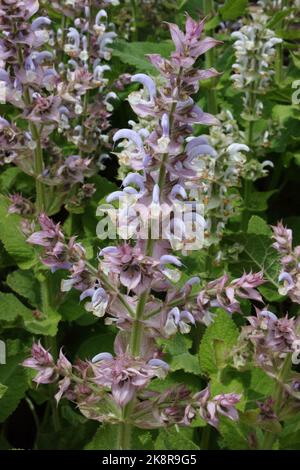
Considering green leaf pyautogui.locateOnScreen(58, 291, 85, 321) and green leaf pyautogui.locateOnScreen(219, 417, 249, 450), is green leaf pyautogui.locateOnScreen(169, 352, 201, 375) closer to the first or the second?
green leaf pyautogui.locateOnScreen(219, 417, 249, 450)

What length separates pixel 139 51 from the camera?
3479mm

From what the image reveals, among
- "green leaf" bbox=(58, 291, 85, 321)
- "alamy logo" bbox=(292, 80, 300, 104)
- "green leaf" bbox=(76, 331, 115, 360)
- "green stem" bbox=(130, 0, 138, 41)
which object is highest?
"green stem" bbox=(130, 0, 138, 41)

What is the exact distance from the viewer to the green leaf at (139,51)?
3.38 metres

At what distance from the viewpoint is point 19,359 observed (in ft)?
8.33

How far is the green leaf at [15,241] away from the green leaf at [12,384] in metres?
0.39

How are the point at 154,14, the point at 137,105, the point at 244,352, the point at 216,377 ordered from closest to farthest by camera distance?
1. the point at 137,105
2. the point at 244,352
3. the point at 216,377
4. the point at 154,14

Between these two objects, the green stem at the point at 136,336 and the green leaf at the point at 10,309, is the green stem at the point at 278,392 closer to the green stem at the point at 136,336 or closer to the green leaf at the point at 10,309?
the green stem at the point at 136,336

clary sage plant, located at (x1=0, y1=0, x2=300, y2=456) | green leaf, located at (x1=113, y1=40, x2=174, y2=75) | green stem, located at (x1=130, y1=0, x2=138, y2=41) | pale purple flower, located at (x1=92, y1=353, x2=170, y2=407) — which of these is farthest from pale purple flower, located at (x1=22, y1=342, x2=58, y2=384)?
green stem, located at (x1=130, y1=0, x2=138, y2=41)

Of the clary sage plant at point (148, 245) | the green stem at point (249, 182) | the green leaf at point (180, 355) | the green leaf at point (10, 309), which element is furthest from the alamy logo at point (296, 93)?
the green leaf at point (10, 309)

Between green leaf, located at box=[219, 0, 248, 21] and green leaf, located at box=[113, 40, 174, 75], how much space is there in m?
0.38

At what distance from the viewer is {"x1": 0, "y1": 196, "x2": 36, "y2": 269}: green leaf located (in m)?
2.70

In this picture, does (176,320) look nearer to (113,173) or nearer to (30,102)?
(30,102)

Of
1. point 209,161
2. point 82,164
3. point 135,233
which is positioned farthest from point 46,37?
point 135,233

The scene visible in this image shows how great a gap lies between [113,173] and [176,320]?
1992 millimetres
